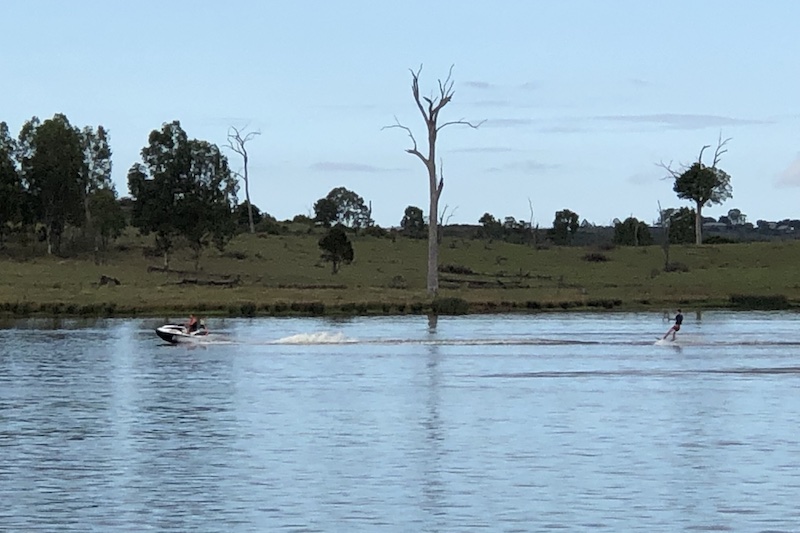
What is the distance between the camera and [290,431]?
1195 inches

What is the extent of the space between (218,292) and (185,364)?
37.9 m

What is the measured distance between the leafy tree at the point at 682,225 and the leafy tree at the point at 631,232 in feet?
8.39

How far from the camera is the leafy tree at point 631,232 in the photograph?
154500mm

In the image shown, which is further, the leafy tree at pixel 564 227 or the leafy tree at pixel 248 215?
the leafy tree at pixel 564 227

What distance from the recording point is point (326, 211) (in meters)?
164

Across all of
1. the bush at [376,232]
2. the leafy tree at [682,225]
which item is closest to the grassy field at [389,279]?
the bush at [376,232]

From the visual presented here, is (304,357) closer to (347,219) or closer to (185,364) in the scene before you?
(185,364)

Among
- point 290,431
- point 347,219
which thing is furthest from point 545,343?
point 347,219

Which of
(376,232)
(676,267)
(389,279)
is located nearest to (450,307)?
(389,279)

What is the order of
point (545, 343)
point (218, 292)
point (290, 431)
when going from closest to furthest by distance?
point (290, 431) → point (545, 343) → point (218, 292)

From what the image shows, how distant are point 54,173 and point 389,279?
2693cm

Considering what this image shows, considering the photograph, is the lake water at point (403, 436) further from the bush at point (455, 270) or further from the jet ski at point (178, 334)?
the bush at point (455, 270)

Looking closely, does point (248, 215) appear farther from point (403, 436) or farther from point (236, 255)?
point (403, 436)

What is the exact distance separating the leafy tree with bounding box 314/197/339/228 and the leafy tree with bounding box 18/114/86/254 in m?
49.6
